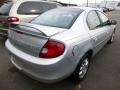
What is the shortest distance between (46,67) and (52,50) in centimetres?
28

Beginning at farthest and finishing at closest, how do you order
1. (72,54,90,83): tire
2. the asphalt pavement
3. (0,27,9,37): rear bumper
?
(0,27,9,37): rear bumper
the asphalt pavement
(72,54,90,83): tire

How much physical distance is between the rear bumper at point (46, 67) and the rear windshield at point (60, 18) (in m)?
0.83

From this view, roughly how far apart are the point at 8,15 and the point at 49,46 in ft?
11.4

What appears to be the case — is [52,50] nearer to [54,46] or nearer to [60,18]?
[54,46]

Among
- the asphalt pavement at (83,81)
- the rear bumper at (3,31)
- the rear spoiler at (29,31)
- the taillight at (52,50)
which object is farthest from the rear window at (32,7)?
the taillight at (52,50)

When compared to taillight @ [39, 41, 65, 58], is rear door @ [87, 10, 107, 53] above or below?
below

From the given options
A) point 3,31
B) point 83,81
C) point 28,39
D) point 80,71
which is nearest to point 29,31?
point 28,39

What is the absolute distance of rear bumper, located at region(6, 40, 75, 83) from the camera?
253 cm

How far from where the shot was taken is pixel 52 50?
255cm

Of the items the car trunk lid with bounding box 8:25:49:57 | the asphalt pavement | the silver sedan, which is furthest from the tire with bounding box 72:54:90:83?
the car trunk lid with bounding box 8:25:49:57

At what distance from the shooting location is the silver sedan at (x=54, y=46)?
8.39ft

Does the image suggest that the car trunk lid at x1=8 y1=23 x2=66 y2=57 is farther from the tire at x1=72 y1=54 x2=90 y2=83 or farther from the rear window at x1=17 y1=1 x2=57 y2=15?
the rear window at x1=17 y1=1 x2=57 y2=15

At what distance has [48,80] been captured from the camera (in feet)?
8.64

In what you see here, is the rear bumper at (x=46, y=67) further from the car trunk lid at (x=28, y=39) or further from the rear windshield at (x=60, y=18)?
the rear windshield at (x=60, y=18)
